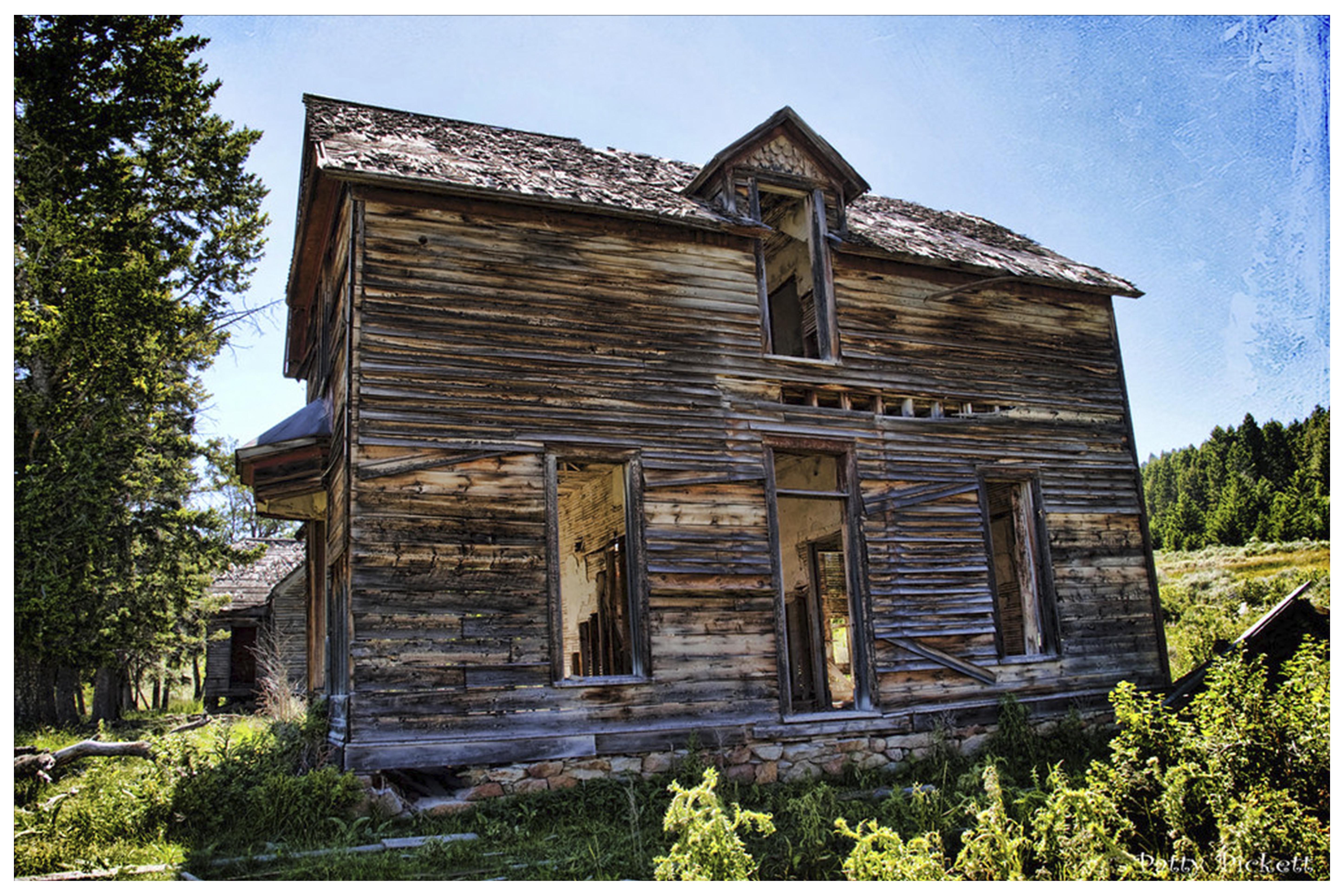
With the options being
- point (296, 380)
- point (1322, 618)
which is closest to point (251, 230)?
point (296, 380)

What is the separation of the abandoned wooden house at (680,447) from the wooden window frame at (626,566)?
34 mm

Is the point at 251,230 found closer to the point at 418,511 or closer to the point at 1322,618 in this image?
the point at 418,511

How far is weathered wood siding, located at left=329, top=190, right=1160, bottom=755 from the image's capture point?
343 inches

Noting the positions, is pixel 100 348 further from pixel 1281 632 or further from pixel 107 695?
pixel 1281 632

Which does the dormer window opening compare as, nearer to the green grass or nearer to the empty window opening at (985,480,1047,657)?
the empty window opening at (985,480,1047,657)

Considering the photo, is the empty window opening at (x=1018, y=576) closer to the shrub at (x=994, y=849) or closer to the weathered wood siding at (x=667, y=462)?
the weathered wood siding at (x=667, y=462)

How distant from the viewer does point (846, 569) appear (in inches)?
426

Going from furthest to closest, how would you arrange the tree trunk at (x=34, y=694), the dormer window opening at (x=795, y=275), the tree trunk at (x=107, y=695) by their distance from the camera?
the tree trunk at (x=107, y=695) < the tree trunk at (x=34, y=694) < the dormer window opening at (x=795, y=275)

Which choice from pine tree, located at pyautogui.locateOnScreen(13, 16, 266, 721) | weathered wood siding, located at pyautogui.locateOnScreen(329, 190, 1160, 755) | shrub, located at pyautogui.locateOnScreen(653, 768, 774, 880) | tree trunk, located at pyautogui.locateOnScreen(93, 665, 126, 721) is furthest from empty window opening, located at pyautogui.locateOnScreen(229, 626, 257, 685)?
shrub, located at pyautogui.locateOnScreen(653, 768, 774, 880)

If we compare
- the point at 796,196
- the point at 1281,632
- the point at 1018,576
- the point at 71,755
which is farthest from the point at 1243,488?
the point at 71,755

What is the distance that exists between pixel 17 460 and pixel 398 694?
39.8 ft

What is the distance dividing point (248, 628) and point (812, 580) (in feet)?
68.4

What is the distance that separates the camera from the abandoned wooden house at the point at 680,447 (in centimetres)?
882

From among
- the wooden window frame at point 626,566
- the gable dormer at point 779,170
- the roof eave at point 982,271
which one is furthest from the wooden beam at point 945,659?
the gable dormer at point 779,170
